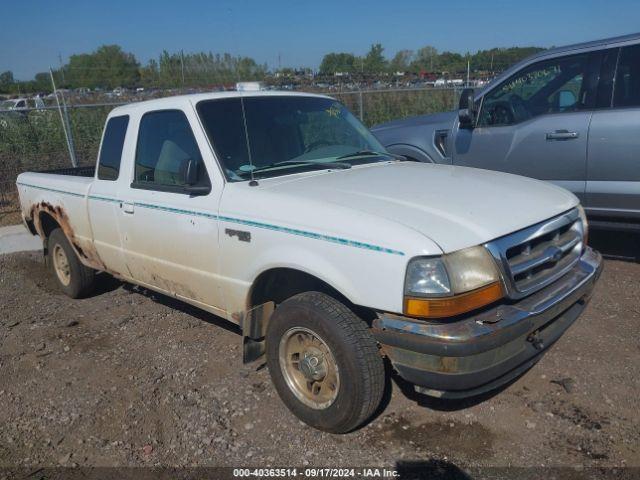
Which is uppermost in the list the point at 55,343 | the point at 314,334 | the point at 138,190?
the point at 138,190

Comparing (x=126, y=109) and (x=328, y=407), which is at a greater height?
(x=126, y=109)

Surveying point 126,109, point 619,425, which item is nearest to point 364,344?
point 619,425

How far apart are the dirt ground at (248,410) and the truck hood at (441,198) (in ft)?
3.71

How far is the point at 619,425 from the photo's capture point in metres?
2.93

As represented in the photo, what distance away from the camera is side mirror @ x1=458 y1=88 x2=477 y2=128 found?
5609 mm

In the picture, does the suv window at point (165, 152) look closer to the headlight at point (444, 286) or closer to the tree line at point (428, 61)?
the headlight at point (444, 286)

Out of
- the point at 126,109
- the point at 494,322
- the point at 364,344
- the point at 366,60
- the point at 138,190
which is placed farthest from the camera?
the point at 366,60

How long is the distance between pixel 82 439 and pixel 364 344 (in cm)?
180

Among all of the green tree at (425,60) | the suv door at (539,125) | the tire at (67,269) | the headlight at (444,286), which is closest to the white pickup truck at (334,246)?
the headlight at (444,286)

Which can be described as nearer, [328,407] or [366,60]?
[328,407]

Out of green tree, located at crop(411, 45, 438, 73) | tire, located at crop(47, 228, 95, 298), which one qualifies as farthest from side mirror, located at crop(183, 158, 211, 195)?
green tree, located at crop(411, 45, 438, 73)

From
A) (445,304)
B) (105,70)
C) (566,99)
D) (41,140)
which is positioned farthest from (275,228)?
(105,70)

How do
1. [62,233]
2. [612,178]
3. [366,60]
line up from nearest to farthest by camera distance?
[612,178] < [62,233] < [366,60]

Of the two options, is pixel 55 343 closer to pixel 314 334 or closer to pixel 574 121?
pixel 314 334
